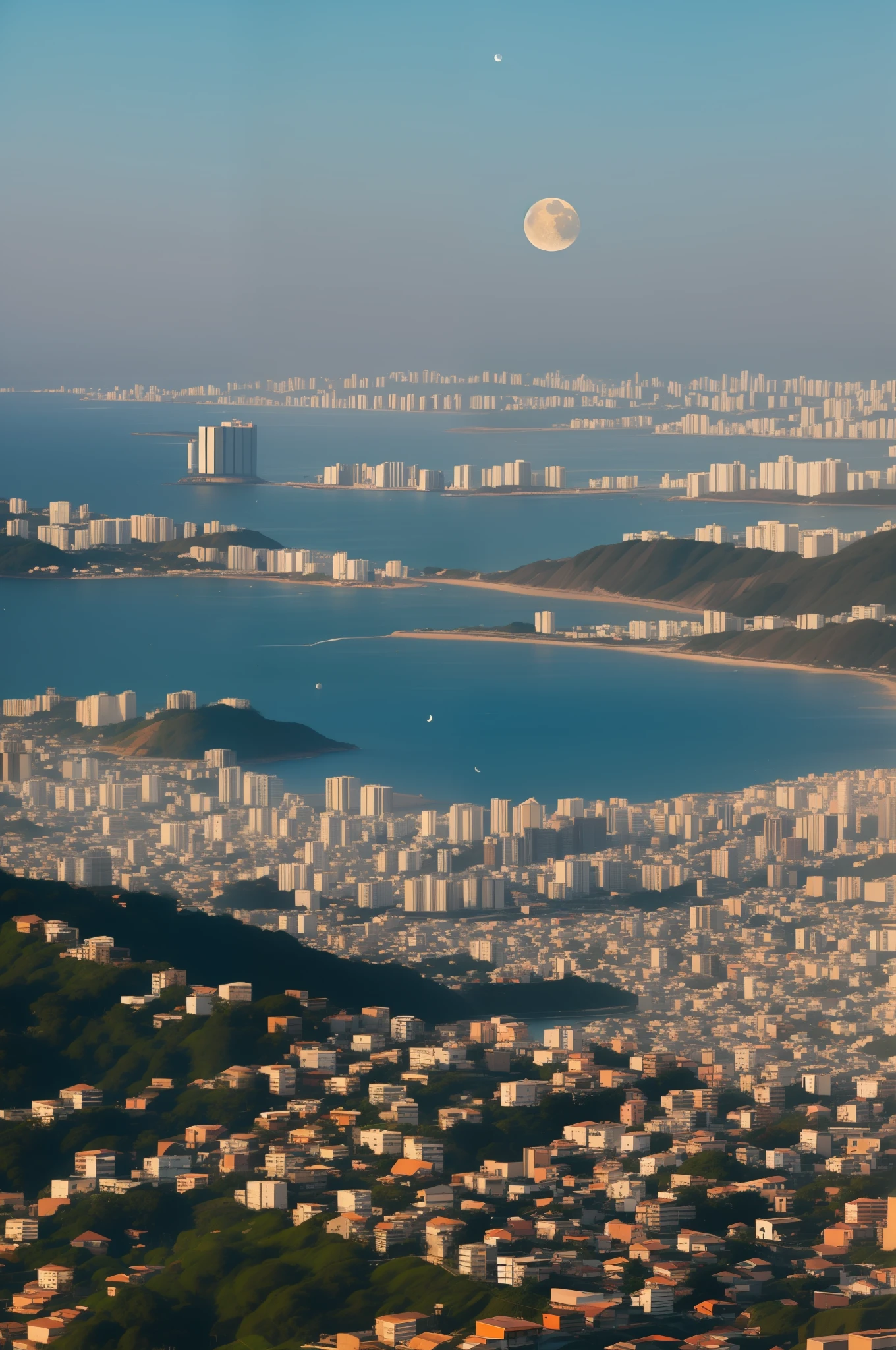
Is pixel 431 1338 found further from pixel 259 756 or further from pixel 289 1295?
pixel 259 756

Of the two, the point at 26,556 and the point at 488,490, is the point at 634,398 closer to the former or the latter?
A: the point at 488,490

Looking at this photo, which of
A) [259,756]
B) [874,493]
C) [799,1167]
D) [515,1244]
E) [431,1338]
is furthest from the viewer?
[874,493]

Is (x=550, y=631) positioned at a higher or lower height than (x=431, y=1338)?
higher

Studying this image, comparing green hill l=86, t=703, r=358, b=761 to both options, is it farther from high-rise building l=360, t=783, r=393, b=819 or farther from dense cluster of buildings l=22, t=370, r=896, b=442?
dense cluster of buildings l=22, t=370, r=896, b=442

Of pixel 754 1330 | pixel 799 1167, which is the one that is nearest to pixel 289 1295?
pixel 754 1330

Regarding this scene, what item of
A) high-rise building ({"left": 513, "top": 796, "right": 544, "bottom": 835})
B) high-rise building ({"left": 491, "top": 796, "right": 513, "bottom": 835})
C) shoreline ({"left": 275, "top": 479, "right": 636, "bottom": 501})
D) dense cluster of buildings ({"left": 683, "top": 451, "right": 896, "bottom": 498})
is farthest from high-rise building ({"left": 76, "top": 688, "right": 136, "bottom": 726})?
dense cluster of buildings ({"left": 683, "top": 451, "right": 896, "bottom": 498})

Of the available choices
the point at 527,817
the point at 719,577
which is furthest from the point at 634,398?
the point at 527,817

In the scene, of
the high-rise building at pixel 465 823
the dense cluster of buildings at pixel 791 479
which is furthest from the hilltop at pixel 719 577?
the high-rise building at pixel 465 823
